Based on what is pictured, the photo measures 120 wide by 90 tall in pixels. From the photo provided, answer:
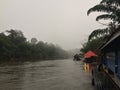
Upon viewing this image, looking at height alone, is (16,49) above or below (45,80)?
above

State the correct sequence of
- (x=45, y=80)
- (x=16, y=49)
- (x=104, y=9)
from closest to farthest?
(x=45, y=80) → (x=104, y=9) → (x=16, y=49)

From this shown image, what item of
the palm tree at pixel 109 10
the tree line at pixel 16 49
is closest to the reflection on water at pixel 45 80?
the palm tree at pixel 109 10

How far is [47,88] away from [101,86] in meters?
5.77

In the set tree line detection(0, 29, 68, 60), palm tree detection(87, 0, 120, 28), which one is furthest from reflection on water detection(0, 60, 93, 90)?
tree line detection(0, 29, 68, 60)

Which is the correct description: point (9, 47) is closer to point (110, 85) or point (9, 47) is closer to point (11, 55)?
point (11, 55)

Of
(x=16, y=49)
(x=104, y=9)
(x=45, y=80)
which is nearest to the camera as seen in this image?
(x=45, y=80)

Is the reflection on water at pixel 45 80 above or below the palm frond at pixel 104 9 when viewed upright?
below

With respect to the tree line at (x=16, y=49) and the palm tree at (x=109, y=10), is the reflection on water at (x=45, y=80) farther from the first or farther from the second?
the tree line at (x=16, y=49)

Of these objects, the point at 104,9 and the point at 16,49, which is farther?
the point at 16,49

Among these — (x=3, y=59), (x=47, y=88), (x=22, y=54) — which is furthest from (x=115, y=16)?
(x=22, y=54)

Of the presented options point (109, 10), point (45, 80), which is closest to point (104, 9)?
point (109, 10)

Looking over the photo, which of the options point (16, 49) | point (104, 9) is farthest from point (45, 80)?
point (16, 49)

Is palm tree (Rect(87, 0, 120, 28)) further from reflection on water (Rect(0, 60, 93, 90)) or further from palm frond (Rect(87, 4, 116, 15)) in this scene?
reflection on water (Rect(0, 60, 93, 90))

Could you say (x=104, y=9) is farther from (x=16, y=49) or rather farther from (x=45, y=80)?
(x=16, y=49)
